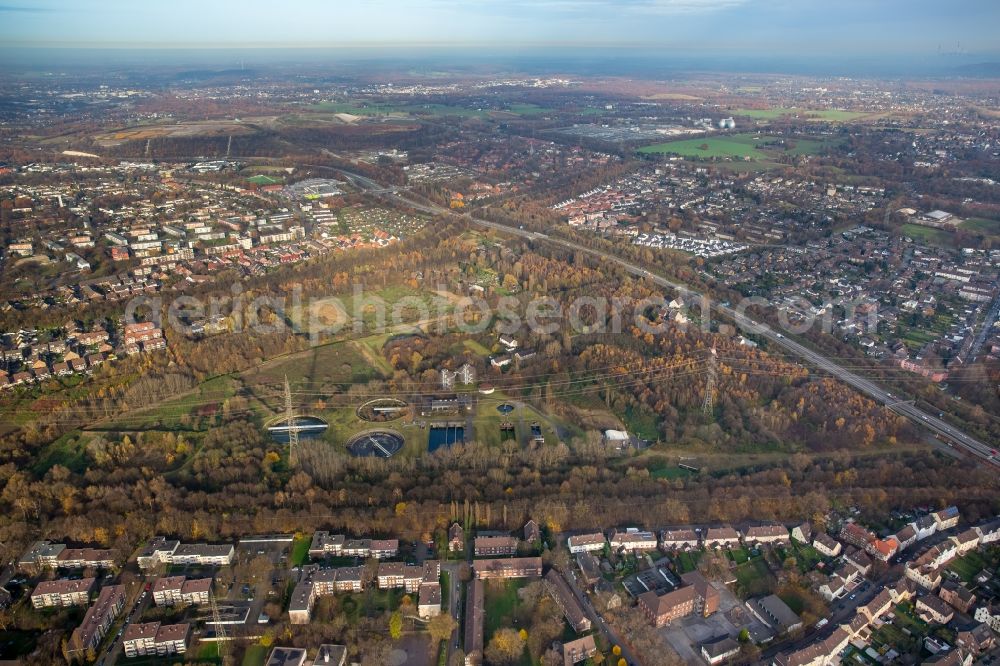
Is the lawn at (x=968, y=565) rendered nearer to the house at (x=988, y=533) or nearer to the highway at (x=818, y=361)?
the house at (x=988, y=533)

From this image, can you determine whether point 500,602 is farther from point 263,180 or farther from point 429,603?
point 263,180

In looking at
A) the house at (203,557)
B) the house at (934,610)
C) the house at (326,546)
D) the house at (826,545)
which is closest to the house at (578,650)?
the house at (326,546)

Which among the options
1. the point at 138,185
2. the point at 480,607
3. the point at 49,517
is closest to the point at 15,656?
the point at 49,517

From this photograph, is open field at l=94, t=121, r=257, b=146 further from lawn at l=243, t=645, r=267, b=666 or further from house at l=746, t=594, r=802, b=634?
house at l=746, t=594, r=802, b=634

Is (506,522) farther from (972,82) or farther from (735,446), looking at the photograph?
(972,82)

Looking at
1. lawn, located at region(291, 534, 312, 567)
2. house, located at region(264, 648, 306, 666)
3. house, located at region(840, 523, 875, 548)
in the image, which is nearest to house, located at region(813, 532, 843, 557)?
house, located at region(840, 523, 875, 548)

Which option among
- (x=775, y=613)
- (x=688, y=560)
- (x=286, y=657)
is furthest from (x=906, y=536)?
(x=286, y=657)

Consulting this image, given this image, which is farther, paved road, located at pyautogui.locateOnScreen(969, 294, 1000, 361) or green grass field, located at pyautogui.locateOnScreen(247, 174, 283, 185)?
green grass field, located at pyautogui.locateOnScreen(247, 174, 283, 185)
